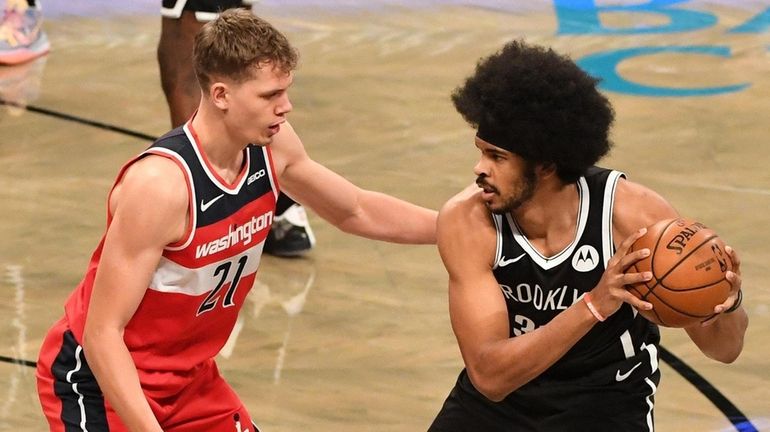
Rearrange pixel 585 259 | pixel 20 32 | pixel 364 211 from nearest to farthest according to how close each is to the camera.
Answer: pixel 585 259 → pixel 364 211 → pixel 20 32

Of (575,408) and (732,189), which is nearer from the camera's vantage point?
(575,408)

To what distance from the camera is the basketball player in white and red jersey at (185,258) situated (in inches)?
135

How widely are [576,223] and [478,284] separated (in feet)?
1.00

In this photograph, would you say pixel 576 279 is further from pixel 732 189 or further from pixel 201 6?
pixel 732 189

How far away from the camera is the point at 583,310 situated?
3373 millimetres

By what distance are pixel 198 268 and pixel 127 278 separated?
8.8 inches

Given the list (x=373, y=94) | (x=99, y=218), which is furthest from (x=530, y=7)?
(x=99, y=218)

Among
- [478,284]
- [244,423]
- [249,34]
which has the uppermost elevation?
[249,34]

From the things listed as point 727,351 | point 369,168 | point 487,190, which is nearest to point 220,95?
point 487,190

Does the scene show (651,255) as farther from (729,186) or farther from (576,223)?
(729,186)

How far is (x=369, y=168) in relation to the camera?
24.2 feet

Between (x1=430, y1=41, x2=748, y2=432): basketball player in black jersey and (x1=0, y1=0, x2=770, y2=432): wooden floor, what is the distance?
3.45 feet

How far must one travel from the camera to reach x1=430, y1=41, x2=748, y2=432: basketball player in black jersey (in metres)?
3.55

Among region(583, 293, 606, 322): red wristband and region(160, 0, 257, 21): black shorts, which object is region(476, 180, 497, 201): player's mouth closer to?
region(583, 293, 606, 322): red wristband
